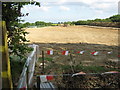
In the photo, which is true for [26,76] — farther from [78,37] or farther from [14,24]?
[78,37]

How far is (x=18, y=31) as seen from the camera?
5.12m

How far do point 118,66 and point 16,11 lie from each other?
507 centimetres

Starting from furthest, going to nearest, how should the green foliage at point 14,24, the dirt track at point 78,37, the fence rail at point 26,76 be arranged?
1. the dirt track at point 78,37
2. the green foliage at point 14,24
3. the fence rail at point 26,76

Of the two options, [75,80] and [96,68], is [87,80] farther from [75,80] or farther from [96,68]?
[96,68]

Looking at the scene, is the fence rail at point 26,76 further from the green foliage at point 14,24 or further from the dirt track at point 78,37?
the dirt track at point 78,37

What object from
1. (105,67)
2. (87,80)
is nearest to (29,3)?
(87,80)

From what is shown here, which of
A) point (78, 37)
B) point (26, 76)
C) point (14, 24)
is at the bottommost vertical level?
point (26, 76)

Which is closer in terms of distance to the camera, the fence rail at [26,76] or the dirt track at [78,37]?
the fence rail at [26,76]

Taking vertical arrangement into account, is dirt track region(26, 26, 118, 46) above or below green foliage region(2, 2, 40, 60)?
below

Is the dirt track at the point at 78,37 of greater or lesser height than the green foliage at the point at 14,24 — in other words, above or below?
below

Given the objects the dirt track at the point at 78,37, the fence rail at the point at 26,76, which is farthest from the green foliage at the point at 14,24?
the dirt track at the point at 78,37

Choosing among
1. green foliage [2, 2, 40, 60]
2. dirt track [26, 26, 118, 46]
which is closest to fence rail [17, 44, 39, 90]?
green foliage [2, 2, 40, 60]

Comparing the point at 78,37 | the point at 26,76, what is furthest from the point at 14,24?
the point at 78,37

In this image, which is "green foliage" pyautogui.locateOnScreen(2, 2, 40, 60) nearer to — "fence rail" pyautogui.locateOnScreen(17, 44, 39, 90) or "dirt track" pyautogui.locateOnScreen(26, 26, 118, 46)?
"fence rail" pyautogui.locateOnScreen(17, 44, 39, 90)
